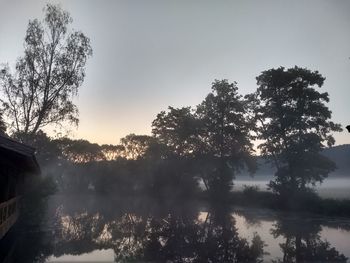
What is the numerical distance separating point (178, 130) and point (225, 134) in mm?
8821

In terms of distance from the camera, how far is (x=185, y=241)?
71.0 ft

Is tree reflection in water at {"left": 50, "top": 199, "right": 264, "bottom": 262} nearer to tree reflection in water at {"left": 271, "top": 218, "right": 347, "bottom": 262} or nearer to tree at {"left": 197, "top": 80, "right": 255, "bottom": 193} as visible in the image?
tree reflection in water at {"left": 271, "top": 218, "right": 347, "bottom": 262}

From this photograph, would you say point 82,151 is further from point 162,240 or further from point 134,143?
point 162,240

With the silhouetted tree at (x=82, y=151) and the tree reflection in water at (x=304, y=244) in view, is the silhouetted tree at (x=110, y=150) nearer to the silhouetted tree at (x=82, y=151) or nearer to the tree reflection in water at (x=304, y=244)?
the silhouetted tree at (x=82, y=151)

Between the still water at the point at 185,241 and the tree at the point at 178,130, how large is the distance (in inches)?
1151

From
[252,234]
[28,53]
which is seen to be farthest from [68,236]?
[28,53]

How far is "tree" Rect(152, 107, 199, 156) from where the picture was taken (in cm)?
6103

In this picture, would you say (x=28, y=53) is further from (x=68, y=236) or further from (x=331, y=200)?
(x=331, y=200)

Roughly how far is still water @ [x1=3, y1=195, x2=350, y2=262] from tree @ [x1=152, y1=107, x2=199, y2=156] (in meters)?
29.2

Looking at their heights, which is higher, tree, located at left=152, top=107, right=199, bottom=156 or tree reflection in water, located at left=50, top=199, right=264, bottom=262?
tree, located at left=152, top=107, right=199, bottom=156

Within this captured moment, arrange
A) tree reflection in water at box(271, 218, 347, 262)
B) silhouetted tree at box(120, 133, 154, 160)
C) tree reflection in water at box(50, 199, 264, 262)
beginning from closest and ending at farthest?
tree reflection in water at box(271, 218, 347, 262)
tree reflection in water at box(50, 199, 264, 262)
silhouetted tree at box(120, 133, 154, 160)

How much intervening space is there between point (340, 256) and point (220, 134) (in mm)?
41485

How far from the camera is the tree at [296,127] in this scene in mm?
43219

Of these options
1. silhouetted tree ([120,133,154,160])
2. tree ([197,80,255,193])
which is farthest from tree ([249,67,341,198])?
silhouetted tree ([120,133,154,160])
